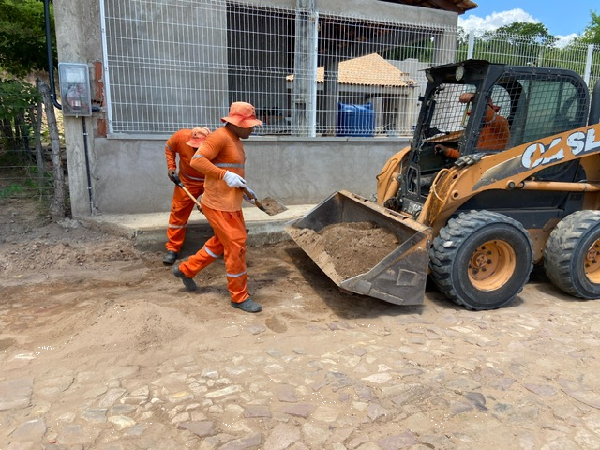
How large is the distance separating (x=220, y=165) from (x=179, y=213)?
60.8 inches

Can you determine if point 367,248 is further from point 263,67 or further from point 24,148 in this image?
point 24,148

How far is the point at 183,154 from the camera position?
553 cm

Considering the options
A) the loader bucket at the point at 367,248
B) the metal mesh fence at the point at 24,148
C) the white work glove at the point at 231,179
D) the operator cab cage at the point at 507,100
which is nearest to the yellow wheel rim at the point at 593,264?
the operator cab cage at the point at 507,100

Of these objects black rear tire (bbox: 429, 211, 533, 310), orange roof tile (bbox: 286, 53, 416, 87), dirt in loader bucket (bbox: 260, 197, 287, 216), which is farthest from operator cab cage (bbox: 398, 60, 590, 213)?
orange roof tile (bbox: 286, 53, 416, 87)

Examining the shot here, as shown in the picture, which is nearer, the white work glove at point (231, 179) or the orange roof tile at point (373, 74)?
the white work glove at point (231, 179)

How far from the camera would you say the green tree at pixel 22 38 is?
27.7 ft

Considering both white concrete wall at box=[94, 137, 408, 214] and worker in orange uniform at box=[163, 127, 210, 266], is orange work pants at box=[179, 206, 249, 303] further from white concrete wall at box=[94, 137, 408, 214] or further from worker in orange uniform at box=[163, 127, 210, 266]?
white concrete wall at box=[94, 137, 408, 214]

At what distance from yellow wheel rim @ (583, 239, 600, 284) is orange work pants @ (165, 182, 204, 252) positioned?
164 inches

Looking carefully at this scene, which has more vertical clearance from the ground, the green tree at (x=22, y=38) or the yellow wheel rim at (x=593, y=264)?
the green tree at (x=22, y=38)

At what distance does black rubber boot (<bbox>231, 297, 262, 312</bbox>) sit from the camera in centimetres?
436

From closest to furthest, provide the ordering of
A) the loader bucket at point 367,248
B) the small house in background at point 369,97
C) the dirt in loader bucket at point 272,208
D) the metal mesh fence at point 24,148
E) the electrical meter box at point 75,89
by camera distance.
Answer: the loader bucket at point 367,248 → the dirt in loader bucket at point 272,208 → the electrical meter box at point 75,89 → the metal mesh fence at point 24,148 → the small house in background at point 369,97

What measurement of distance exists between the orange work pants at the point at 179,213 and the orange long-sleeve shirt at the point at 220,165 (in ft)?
4.20

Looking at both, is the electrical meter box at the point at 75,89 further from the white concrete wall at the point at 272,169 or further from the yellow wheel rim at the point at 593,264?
the yellow wheel rim at the point at 593,264

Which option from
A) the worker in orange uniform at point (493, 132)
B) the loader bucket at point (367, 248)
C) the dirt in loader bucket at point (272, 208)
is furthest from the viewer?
the dirt in loader bucket at point (272, 208)
